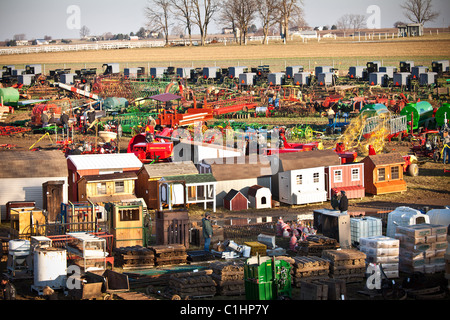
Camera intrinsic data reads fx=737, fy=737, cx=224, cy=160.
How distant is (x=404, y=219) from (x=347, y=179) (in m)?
7.95

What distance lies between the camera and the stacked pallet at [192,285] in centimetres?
1934

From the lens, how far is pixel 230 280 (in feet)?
65.5

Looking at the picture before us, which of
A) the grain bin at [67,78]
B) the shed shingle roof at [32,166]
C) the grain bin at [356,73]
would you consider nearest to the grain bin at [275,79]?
the grain bin at [356,73]

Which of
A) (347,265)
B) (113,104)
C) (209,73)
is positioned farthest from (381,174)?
(209,73)

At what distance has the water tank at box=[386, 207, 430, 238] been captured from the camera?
80.0 feet

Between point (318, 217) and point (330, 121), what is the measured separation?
2091cm

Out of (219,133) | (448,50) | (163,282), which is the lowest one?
(163,282)

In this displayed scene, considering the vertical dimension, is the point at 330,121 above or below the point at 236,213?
above

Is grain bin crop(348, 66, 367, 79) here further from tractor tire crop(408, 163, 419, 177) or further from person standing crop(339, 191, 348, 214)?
person standing crop(339, 191, 348, 214)

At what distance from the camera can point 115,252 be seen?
76.6 ft

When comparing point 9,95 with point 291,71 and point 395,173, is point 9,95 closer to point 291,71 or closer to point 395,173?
point 291,71

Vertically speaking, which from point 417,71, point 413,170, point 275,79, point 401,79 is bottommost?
point 413,170
